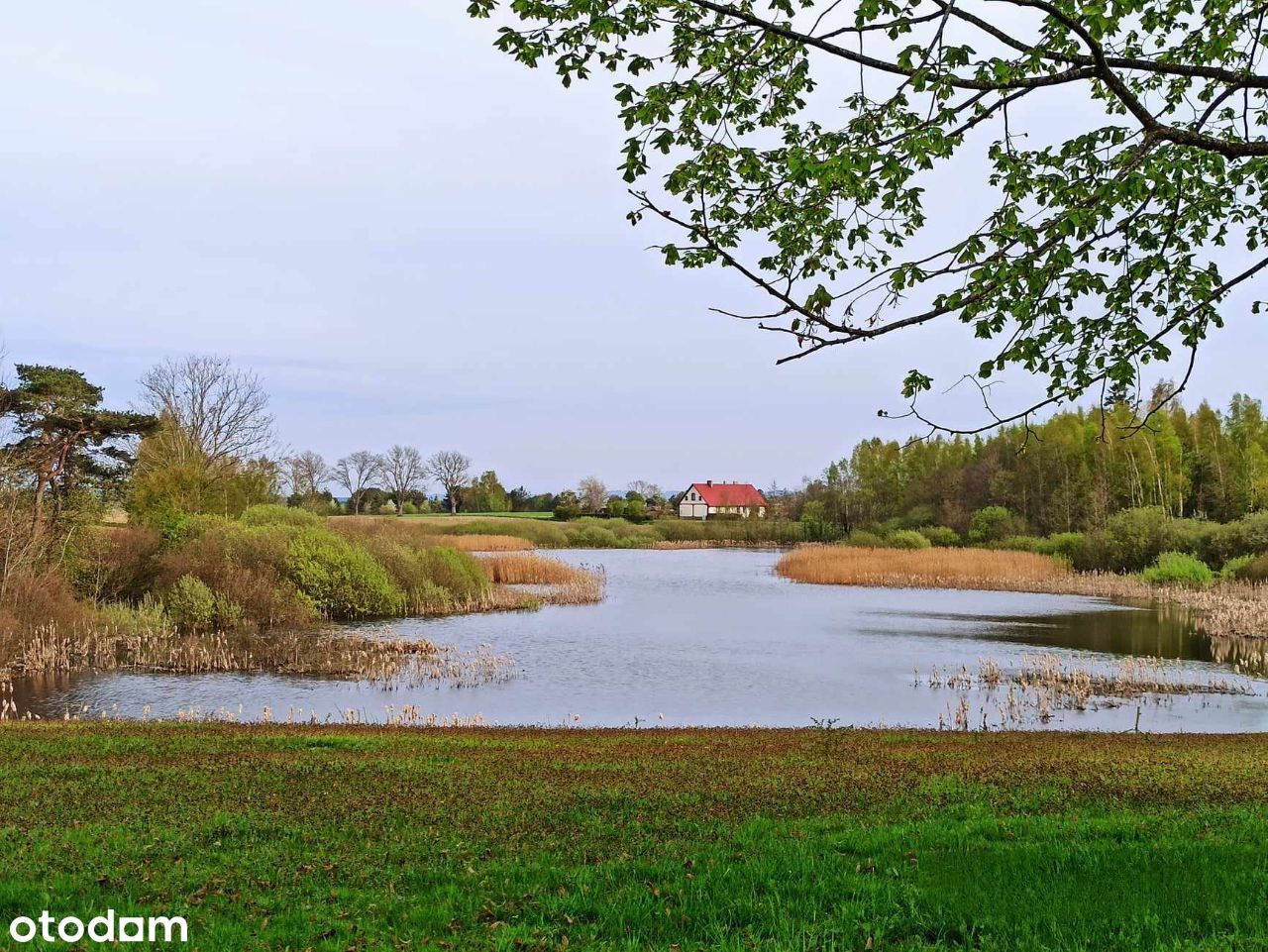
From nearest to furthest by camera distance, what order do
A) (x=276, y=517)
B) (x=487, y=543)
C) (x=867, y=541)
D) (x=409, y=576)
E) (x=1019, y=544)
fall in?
(x=276, y=517) < (x=409, y=576) < (x=1019, y=544) < (x=487, y=543) < (x=867, y=541)

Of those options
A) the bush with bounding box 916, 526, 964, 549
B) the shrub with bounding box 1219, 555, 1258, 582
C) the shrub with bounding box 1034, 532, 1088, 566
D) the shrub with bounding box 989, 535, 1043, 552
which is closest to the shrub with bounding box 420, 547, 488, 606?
the shrub with bounding box 1219, 555, 1258, 582

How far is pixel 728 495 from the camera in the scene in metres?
120

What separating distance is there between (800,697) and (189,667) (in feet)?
42.5

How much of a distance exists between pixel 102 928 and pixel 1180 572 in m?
46.4

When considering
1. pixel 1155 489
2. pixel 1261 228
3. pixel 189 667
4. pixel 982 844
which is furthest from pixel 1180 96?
pixel 1155 489

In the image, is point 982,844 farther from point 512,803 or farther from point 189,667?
point 189,667

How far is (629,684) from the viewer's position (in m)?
19.8

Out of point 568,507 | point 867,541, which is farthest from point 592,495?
point 867,541

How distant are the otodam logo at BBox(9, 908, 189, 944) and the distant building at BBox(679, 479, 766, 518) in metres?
112

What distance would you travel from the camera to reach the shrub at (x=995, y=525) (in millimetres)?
61656

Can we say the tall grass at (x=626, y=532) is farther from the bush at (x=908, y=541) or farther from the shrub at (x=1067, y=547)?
the shrub at (x=1067, y=547)

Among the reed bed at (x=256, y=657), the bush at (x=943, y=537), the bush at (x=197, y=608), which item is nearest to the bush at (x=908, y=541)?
the bush at (x=943, y=537)

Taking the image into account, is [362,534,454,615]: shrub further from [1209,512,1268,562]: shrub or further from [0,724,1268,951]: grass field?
[1209,512,1268,562]: shrub

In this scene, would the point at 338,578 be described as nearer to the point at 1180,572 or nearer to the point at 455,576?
the point at 455,576
